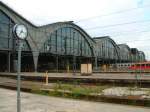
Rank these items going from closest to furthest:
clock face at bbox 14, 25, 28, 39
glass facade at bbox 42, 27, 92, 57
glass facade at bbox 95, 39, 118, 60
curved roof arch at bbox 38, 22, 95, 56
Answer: clock face at bbox 14, 25, 28, 39 → curved roof arch at bbox 38, 22, 95, 56 → glass facade at bbox 42, 27, 92, 57 → glass facade at bbox 95, 39, 118, 60

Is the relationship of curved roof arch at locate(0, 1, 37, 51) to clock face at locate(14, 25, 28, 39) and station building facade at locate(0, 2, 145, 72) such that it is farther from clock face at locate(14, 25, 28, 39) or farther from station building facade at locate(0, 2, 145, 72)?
clock face at locate(14, 25, 28, 39)

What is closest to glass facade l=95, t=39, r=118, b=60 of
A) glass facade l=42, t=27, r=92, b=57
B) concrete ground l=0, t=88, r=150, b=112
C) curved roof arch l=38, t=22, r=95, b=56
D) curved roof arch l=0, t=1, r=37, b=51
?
curved roof arch l=38, t=22, r=95, b=56

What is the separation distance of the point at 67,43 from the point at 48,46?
9002mm

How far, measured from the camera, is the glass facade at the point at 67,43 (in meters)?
70.8

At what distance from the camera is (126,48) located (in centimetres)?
13200

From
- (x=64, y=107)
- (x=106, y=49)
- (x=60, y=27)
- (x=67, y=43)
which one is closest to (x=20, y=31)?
(x=64, y=107)

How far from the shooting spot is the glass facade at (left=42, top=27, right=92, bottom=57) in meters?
70.8

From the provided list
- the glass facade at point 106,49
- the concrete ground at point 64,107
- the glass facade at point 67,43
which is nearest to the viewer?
the concrete ground at point 64,107

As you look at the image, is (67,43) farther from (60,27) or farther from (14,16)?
(14,16)

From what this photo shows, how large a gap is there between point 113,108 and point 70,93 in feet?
14.6

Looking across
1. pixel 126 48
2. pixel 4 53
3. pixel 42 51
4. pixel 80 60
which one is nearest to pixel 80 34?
pixel 80 60

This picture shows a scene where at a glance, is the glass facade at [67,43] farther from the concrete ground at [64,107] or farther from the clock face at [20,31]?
the clock face at [20,31]

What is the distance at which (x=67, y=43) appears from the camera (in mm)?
77375

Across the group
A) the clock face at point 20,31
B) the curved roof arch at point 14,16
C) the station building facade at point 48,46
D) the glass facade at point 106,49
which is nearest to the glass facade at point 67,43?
the station building facade at point 48,46
